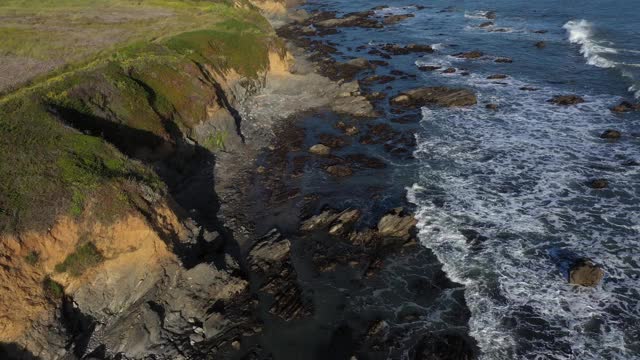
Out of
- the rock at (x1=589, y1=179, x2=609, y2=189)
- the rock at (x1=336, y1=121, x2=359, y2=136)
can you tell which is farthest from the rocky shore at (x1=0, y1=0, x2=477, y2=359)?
the rock at (x1=589, y1=179, x2=609, y2=189)

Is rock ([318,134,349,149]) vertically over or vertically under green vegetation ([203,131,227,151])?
under

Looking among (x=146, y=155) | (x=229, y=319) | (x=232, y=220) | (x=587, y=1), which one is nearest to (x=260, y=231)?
(x=232, y=220)

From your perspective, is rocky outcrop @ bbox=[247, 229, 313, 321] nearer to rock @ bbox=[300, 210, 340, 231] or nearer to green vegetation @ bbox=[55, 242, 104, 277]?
rock @ bbox=[300, 210, 340, 231]

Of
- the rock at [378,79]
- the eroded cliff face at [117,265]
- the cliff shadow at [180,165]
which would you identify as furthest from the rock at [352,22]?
the eroded cliff face at [117,265]

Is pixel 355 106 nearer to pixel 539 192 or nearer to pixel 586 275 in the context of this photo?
pixel 539 192

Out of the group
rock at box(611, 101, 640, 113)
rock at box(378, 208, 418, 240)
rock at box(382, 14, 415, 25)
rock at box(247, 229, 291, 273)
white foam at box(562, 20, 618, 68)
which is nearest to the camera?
rock at box(247, 229, 291, 273)

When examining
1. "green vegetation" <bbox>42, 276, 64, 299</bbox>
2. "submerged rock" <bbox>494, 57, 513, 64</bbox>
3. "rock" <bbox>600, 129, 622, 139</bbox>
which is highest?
"green vegetation" <bbox>42, 276, 64, 299</bbox>

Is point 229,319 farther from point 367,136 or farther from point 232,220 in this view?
point 367,136
